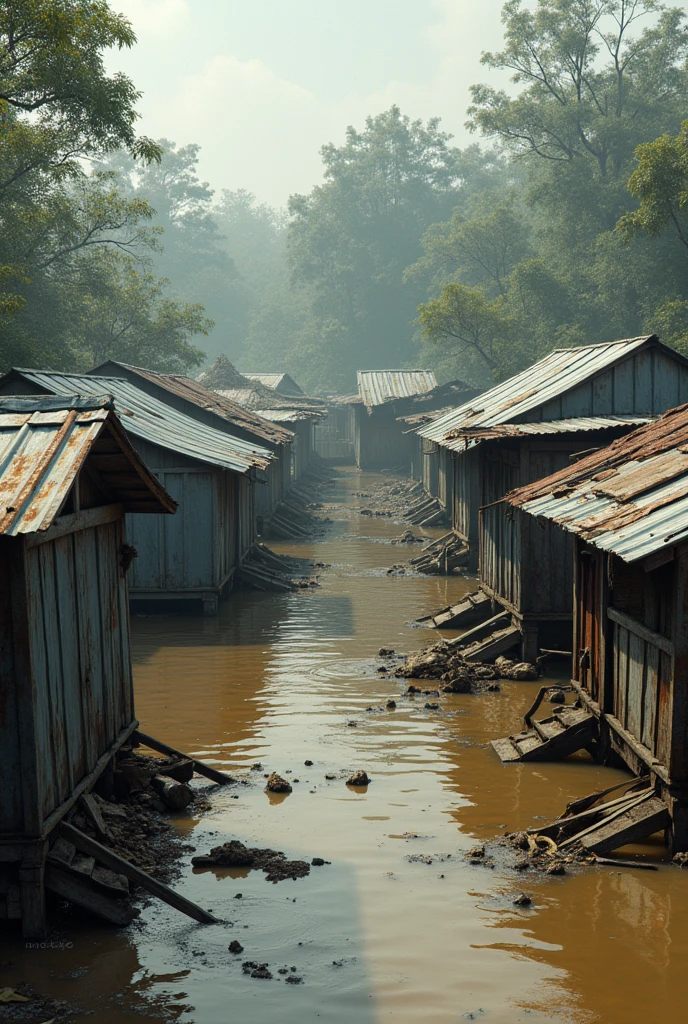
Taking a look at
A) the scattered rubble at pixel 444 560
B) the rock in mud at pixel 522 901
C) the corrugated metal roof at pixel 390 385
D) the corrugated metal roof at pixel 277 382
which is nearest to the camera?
the rock in mud at pixel 522 901

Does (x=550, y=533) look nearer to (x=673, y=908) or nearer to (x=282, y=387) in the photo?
(x=673, y=908)

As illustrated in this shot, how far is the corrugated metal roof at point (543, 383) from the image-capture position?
Result: 1747 cm

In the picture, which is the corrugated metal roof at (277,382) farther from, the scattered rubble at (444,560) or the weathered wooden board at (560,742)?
the weathered wooden board at (560,742)

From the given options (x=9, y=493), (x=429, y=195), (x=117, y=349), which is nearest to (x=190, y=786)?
(x=9, y=493)

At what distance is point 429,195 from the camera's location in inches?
3563

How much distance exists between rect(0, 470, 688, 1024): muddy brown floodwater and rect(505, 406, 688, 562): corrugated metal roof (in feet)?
8.95

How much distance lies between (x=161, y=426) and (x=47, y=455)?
13.4 meters

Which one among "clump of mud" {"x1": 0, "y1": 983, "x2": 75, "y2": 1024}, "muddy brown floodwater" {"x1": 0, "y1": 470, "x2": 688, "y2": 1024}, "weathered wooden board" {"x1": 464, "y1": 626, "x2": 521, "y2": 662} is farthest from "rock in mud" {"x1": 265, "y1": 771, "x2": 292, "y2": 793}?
"weathered wooden board" {"x1": 464, "y1": 626, "x2": 521, "y2": 662}

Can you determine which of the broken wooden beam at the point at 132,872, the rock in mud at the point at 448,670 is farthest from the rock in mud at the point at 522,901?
the rock in mud at the point at 448,670

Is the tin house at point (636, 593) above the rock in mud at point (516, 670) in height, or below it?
above

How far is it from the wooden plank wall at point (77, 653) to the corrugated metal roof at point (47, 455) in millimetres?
462

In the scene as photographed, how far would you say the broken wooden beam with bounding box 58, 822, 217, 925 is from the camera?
745 centimetres

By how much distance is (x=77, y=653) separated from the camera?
27.0 feet

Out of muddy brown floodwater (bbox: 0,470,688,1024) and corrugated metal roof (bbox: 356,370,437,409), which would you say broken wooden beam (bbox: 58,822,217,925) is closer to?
muddy brown floodwater (bbox: 0,470,688,1024)
